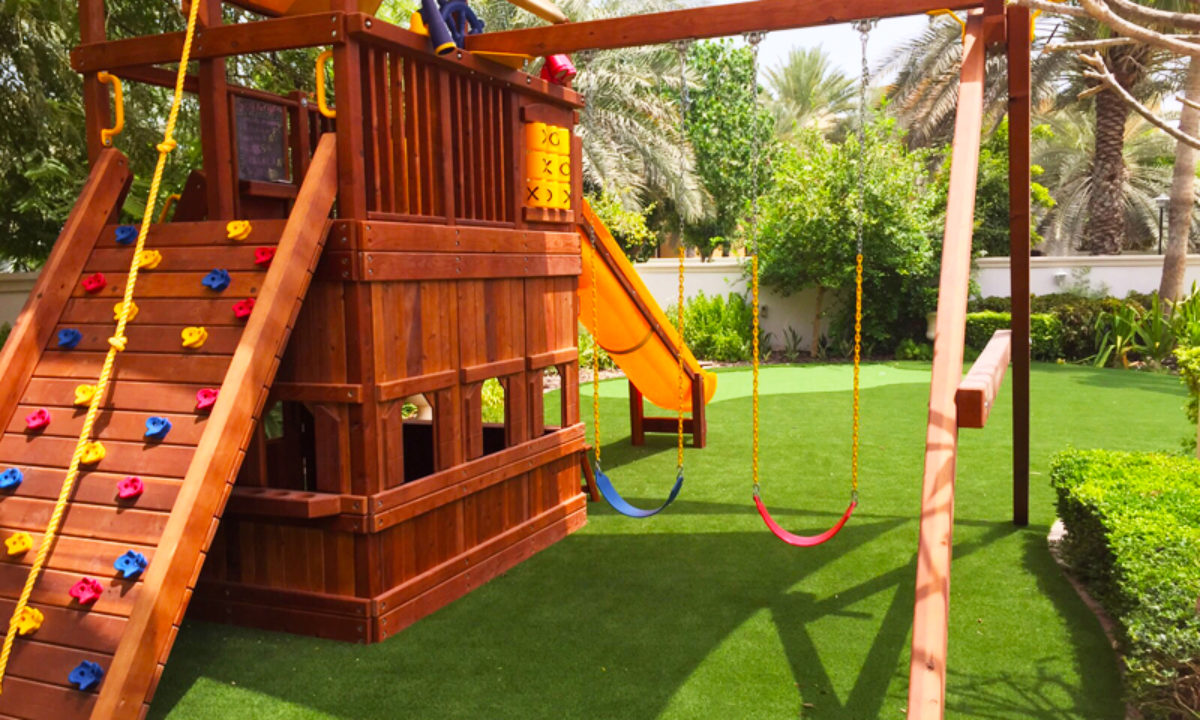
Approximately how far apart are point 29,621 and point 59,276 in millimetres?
1799

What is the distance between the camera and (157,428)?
3.93m

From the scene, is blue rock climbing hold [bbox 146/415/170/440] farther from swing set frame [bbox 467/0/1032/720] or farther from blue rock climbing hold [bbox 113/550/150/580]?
swing set frame [bbox 467/0/1032/720]

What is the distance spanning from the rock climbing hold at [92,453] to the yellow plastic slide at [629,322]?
379 centimetres

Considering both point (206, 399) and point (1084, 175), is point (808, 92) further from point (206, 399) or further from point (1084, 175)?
point (206, 399)

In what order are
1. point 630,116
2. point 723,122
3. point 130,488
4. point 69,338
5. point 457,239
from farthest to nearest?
point 723,122, point 630,116, point 457,239, point 69,338, point 130,488

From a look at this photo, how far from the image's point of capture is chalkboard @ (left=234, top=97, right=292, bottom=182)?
5.12 metres

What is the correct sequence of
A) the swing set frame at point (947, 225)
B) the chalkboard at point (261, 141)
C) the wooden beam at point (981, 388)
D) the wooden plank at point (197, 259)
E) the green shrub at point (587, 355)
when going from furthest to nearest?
the green shrub at point (587, 355) < the chalkboard at point (261, 141) < the wooden plank at point (197, 259) < the wooden beam at point (981, 388) < the swing set frame at point (947, 225)

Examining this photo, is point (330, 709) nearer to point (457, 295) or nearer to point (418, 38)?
point (457, 295)

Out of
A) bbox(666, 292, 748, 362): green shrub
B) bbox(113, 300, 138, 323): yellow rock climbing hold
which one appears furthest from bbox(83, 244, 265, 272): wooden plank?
bbox(666, 292, 748, 362): green shrub

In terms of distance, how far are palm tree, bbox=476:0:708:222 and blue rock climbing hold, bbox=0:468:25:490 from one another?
61.9ft

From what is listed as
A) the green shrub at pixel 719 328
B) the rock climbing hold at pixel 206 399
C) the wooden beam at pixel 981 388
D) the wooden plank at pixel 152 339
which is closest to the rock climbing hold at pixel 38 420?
the wooden plank at pixel 152 339

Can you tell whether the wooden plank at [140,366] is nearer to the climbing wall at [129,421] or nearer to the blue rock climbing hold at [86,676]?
the climbing wall at [129,421]

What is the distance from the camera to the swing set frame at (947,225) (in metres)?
2.68

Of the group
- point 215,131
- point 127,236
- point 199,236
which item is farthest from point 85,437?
point 215,131
